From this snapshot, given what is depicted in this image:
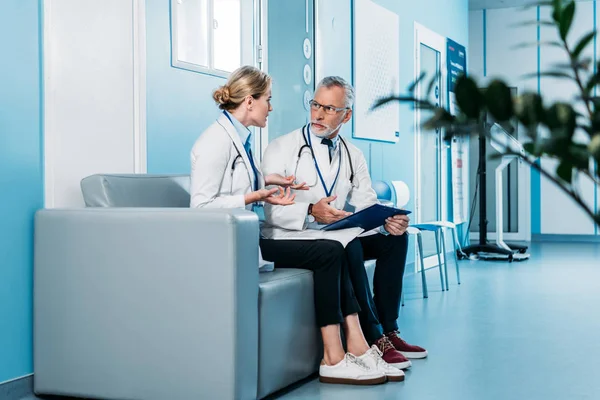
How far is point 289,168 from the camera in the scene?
3445mm

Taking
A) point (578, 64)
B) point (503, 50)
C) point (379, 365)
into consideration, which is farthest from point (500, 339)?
point (503, 50)

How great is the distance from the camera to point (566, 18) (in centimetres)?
57

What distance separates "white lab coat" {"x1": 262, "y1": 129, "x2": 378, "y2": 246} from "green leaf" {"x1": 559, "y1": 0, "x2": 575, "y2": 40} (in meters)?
2.60

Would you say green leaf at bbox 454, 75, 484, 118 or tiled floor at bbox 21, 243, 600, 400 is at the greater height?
green leaf at bbox 454, 75, 484, 118

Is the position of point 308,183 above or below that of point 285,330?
above

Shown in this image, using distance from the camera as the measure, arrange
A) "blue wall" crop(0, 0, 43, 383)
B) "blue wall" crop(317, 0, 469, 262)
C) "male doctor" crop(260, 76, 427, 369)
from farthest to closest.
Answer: "blue wall" crop(317, 0, 469, 262) → "male doctor" crop(260, 76, 427, 369) → "blue wall" crop(0, 0, 43, 383)

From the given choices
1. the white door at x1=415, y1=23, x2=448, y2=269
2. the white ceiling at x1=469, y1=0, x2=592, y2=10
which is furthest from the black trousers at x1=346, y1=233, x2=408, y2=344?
the white ceiling at x1=469, y1=0, x2=592, y2=10

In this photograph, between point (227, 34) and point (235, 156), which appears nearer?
point (235, 156)

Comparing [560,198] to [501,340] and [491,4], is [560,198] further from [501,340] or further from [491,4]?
[501,340]

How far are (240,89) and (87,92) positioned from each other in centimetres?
63

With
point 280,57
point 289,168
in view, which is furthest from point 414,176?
point 289,168

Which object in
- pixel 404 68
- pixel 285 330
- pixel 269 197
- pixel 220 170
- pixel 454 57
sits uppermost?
pixel 454 57

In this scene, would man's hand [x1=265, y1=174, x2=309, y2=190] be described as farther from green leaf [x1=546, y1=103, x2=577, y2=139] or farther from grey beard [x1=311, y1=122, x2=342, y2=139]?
green leaf [x1=546, y1=103, x2=577, y2=139]

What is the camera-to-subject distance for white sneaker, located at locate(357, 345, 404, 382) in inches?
123
